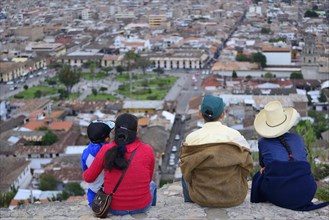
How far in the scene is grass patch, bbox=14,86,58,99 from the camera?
18016 mm

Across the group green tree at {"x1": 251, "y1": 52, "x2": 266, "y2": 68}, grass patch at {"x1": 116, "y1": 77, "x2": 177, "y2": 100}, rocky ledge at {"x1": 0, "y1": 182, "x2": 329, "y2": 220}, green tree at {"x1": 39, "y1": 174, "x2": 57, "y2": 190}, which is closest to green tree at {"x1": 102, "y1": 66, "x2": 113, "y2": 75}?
grass patch at {"x1": 116, "y1": 77, "x2": 177, "y2": 100}

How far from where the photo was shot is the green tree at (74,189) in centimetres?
876

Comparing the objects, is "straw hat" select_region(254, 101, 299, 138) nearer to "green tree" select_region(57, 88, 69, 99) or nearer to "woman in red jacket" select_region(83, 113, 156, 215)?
"woman in red jacket" select_region(83, 113, 156, 215)

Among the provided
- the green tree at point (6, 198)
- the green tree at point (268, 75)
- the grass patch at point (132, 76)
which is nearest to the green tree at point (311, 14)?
the green tree at point (268, 75)

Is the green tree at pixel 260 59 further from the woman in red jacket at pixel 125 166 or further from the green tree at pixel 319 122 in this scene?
the woman in red jacket at pixel 125 166

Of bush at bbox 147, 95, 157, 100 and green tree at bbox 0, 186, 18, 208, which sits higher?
green tree at bbox 0, 186, 18, 208

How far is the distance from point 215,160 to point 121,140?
0.39 metres

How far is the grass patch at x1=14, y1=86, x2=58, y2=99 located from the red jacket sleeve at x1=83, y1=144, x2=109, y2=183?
16.0 metres

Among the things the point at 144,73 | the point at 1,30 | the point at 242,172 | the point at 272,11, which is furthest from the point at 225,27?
the point at 242,172

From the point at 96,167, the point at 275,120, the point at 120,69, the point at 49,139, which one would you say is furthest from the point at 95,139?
the point at 120,69

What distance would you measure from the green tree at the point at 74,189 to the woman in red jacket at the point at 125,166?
6.66 m

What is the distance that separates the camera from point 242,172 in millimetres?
2262

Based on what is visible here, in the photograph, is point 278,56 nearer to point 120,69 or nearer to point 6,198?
point 120,69

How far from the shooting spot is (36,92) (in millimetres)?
18219
